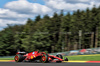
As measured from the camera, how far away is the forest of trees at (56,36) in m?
65.2

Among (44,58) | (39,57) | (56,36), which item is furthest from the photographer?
(56,36)

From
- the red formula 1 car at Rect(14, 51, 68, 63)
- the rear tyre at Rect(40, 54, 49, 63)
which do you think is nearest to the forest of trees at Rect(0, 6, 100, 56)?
the red formula 1 car at Rect(14, 51, 68, 63)

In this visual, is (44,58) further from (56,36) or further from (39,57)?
(56,36)

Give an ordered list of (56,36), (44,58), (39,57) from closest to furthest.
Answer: (44,58), (39,57), (56,36)

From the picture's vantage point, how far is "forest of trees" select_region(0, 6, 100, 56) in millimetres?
65188

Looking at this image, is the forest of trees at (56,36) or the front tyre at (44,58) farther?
the forest of trees at (56,36)

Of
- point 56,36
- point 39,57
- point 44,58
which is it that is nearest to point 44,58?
point 44,58

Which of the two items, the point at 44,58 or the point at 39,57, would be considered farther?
the point at 39,57

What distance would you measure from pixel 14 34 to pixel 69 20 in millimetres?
31305

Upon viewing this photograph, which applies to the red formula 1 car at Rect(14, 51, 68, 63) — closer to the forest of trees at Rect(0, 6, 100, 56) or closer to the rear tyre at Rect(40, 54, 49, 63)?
the rear tyre at Rect(40, 54, 49, 63)

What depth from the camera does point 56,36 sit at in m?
84.1

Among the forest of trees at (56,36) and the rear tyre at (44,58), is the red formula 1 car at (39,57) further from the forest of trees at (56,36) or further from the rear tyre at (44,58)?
the forest of trees at (56,36)

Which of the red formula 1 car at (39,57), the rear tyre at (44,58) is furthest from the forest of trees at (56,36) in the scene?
the rear tyre at (44,58)

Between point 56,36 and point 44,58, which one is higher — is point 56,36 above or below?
below
